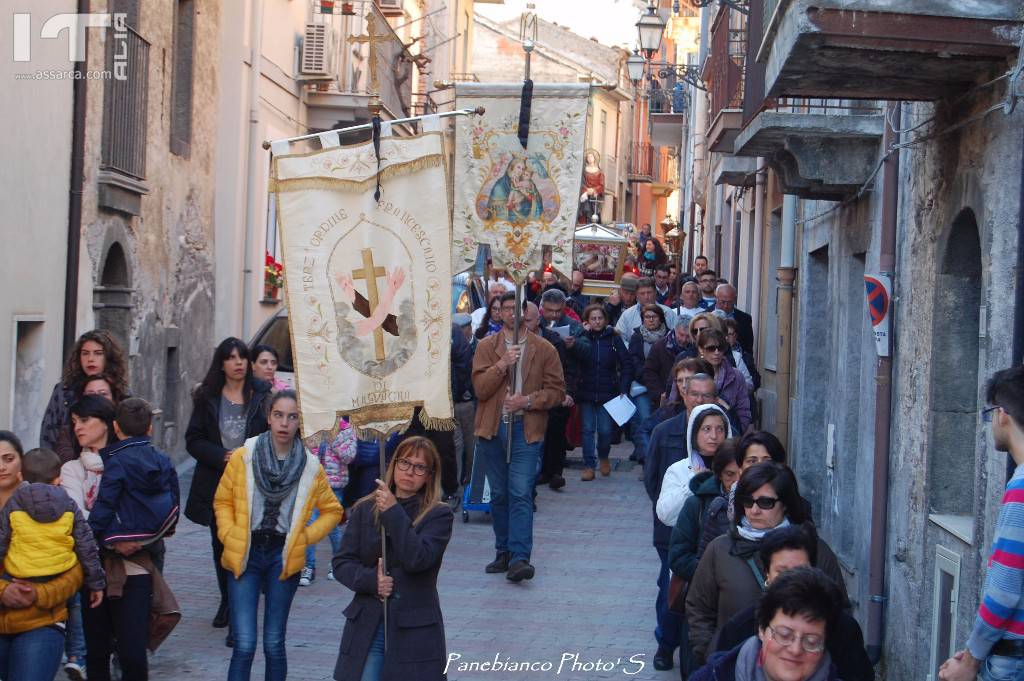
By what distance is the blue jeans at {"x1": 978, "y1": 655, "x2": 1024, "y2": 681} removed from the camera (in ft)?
15.3

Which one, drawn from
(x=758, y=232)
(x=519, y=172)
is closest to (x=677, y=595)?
(x=519, y=172)

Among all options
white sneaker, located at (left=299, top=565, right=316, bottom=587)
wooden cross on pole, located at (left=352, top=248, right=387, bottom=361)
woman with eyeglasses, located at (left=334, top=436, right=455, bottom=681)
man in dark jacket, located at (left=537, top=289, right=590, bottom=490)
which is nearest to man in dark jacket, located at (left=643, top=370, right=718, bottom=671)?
wooden cross on pole, located at (left=352, top=248, right=387, bottom=361)

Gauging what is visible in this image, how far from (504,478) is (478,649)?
2.26 m

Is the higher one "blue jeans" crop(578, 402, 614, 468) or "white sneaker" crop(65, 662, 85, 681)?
"blue jeans" crop(578, 402, 614, 468)

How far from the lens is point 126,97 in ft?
45.7

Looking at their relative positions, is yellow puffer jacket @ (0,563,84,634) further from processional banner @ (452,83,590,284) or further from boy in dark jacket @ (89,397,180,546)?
processional banner @ (452,83,590,284)

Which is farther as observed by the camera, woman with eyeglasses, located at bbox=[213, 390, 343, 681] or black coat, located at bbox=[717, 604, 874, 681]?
woman with eyeglasses, located at bbox=[213, 390, 343, 681]

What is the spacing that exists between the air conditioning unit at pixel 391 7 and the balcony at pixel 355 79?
4.13ft

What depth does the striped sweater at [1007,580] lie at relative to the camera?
453 centimetres

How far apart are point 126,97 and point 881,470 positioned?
8532 mm

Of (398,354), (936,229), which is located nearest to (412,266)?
(398,354)

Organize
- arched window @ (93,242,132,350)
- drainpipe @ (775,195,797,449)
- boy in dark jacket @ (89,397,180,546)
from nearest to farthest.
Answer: boy in dark jacket @ (89,397,180,546), arched window @ (93,242,132,350), drainpipe @ (775,195,797,449)

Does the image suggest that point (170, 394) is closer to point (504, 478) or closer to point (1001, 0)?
point (504, 478)

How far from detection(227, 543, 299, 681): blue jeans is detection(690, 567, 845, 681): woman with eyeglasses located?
3.20 m
